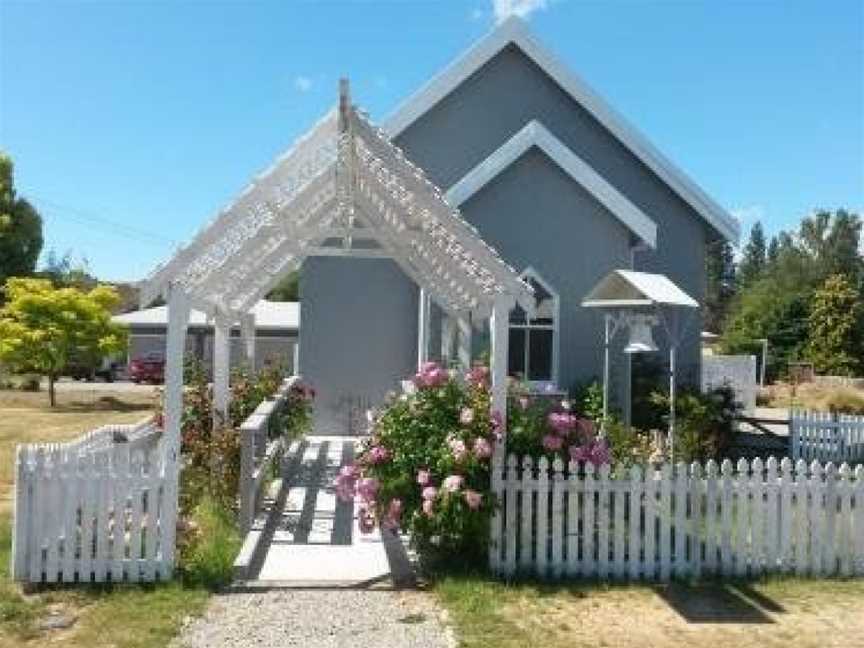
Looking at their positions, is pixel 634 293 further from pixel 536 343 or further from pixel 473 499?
pixel 473 499

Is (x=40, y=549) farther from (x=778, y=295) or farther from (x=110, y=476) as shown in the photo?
(x=778, y=295)

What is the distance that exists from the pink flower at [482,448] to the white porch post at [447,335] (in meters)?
8.20

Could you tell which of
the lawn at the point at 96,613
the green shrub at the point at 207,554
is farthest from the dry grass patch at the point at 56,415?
the lawn at the point at 96,613

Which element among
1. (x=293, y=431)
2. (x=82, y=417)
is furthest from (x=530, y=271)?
(x=82, y=417)

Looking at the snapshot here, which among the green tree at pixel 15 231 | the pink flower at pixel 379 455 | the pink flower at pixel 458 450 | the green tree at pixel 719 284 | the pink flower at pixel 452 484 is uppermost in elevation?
the green tree at pixel 719 284

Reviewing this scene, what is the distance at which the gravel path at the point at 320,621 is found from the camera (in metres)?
6.80

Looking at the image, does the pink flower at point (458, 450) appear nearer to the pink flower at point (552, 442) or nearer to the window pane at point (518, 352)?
the pink flower at point (552, 442)

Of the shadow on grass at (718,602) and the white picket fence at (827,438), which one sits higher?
the white picket fence at (827,438)

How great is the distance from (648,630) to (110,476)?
14.8 ft

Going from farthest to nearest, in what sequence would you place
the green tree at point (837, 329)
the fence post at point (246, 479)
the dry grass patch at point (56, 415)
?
the green tree at point (837, 329) → the dry grass patch at point (56, 415) → the fence post at point (246, 479)

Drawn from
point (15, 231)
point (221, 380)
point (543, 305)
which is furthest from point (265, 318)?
point (221, 380)

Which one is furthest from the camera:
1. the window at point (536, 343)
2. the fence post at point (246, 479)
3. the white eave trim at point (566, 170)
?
the window at point (536, 343)

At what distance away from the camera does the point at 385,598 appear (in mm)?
8031

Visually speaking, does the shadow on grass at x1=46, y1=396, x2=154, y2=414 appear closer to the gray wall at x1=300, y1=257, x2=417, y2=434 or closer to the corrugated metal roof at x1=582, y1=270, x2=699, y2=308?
the gray wall at x1=300, y1=257, x2=417, y2=434
